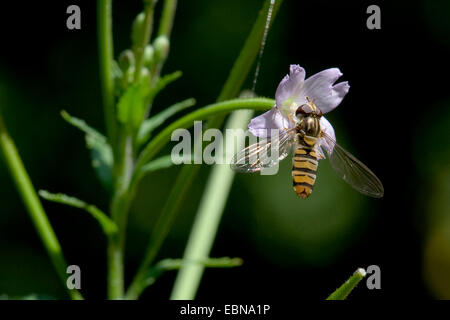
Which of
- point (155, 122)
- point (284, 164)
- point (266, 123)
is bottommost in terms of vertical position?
point (266, 123)

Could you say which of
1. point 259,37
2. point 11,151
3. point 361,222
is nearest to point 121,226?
point 11,151

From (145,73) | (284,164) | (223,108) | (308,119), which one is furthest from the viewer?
(284,164)

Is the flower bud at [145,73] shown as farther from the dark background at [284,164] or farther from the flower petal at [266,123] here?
the dark background at [284,164]

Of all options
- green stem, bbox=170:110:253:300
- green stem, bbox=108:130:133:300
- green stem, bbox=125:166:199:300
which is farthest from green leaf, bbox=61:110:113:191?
green stem, bbox=170:110:253:300

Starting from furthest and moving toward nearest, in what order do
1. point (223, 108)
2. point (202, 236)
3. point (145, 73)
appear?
point (202, 236) < point (145, 73) < point (223, 108)

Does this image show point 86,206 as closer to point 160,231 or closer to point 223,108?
point 160,231

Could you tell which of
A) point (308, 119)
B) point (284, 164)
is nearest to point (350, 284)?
point (308, 119)

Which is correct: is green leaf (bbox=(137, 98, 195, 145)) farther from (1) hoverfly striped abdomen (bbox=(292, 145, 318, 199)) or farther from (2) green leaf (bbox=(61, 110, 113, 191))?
(1) hoverfly striped abdomen (bbox=(292, 145, 318, 199))

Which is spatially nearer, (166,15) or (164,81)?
(164,81)
